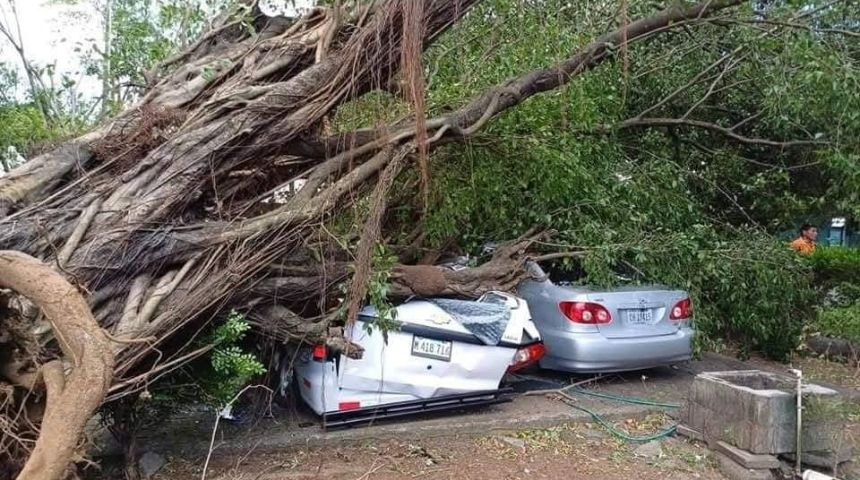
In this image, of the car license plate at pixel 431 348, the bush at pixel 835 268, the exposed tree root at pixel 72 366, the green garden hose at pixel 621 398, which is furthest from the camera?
the bush at pixel 835 268

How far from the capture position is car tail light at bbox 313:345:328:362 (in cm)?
533

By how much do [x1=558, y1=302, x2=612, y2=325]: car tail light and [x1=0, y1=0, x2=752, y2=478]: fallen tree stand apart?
2.02 ft

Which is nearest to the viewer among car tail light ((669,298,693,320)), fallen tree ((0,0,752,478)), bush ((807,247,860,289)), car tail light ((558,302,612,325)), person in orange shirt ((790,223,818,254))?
fallen tree ((0,0,752,478))

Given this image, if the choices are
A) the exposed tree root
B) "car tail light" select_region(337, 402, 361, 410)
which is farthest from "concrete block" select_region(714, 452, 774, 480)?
the exposed tree root

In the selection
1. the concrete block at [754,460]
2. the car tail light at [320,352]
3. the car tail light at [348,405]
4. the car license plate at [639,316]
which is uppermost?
the car license plate at [639,316]

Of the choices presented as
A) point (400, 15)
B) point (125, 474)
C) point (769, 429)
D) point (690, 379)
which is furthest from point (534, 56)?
point (125, 474)

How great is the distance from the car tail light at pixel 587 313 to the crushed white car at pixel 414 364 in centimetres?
97

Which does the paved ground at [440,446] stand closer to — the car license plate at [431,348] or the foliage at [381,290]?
the car license plate at [431,348]

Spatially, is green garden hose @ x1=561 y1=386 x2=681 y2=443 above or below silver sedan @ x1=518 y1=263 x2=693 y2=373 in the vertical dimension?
below

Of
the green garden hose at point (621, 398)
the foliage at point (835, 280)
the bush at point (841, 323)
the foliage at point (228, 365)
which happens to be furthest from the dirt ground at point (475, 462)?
the foliage at point (835, 280)

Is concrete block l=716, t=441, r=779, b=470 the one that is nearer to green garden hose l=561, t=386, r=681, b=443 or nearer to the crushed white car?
green garden hose l=561, t=386, r=681, b=443

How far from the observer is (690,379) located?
761 centimetres

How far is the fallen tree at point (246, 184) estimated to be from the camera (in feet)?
15.4

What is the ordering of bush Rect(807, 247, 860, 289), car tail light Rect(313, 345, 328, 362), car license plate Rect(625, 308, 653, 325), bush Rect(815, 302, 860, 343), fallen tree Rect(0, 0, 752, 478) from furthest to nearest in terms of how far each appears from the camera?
bush Rect(807, 247, 860, 289) < bush Rect(815, 302, 860, 343) < car license plate Rect(625, 308, 653, 325) < car tail light Rect(313, 345, 328, 362) < fallen tree Rect(0, 0, 752, 478)
